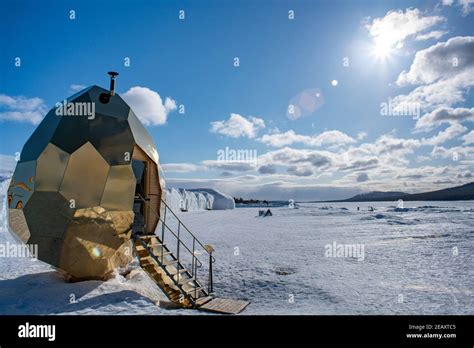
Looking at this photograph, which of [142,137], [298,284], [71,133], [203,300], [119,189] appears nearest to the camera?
[71,133]

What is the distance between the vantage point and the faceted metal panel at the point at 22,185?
6309 mm

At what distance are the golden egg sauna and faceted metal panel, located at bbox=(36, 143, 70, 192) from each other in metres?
0.02

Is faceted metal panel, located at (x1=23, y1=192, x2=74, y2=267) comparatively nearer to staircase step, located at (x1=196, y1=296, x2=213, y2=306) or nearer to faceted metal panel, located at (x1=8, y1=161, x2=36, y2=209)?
faceted metal panel, located at (x1=8, y1=161, x2=36, y2=209)

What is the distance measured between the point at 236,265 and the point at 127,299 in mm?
4926

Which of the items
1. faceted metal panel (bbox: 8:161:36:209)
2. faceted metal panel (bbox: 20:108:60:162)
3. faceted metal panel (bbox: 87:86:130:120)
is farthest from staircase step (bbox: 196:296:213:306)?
faceted metal panel (bbox: 20:108:60:162)

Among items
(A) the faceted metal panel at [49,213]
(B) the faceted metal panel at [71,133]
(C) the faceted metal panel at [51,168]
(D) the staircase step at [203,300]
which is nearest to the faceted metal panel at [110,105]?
(B) the faceted metal panel at [71,133]

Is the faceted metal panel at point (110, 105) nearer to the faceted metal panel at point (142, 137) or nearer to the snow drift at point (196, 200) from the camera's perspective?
the faceted metal panel at point (142, 137)

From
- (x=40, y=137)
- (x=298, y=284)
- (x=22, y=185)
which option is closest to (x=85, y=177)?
(x=22, y=185)

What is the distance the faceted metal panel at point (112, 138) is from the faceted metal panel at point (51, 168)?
73 cm

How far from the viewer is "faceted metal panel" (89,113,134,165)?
6512mm

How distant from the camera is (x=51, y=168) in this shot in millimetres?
6211

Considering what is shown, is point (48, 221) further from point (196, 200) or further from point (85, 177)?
point (196, 200)

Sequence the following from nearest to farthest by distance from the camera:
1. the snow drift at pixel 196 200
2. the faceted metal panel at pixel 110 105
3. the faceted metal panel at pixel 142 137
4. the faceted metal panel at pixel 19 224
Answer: the faceted metal panel at pixel 19 224
the faceted metal panel at pixel 110 105
the faceted metal panel at pixel 142 137
the snow drift at pixel 196 200

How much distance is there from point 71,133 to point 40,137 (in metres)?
1.05
